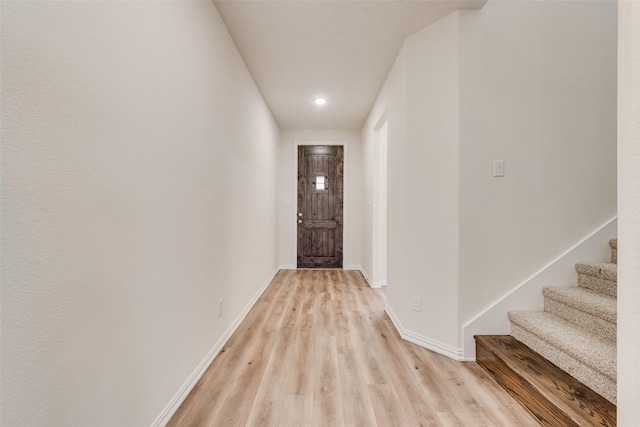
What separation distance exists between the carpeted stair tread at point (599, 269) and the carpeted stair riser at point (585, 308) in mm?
114

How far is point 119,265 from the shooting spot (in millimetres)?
1053

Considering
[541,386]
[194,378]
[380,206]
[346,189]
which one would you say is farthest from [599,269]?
[346,189]

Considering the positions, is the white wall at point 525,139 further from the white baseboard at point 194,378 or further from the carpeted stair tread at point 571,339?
the white baseboard at point 194,378

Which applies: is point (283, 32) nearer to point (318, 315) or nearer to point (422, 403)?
point (318, 315)

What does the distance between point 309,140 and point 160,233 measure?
406 centimetres

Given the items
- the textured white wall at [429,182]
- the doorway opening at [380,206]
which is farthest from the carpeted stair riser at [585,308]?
the doorway opening at [380,206]

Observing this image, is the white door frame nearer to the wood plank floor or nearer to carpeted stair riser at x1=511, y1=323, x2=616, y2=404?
the wood plank floor

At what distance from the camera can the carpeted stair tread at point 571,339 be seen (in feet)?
4.34

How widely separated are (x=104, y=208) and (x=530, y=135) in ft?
8.26

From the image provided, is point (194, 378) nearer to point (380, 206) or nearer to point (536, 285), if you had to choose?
point (536, 285)

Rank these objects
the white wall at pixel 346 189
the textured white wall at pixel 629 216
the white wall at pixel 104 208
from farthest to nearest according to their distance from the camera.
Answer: the white wall at pixel 346 189
the textured white wall at pixel 629 216
the white wall at pixel 104 208

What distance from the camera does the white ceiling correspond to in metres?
2.00

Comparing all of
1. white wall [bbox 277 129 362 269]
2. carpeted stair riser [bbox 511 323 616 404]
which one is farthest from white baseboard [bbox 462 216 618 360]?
white wall [bbox 277 129 362 269]

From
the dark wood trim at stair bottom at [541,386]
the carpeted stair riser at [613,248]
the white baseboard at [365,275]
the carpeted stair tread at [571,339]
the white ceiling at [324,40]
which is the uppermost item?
the white ceiling at [324,40]
